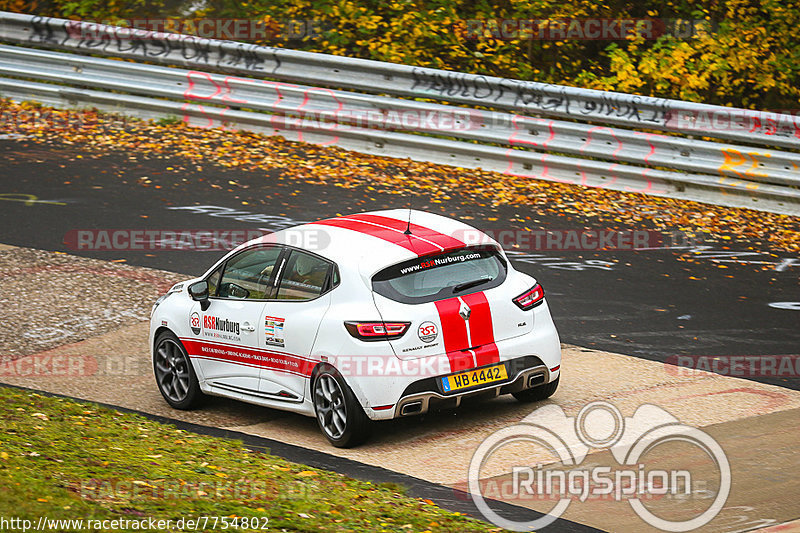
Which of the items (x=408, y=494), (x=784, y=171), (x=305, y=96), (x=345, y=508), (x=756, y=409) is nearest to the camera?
(x=345, y=508)

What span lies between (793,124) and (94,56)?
11.6m

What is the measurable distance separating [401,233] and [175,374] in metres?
2.43

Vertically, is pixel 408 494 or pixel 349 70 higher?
pixel 349 70

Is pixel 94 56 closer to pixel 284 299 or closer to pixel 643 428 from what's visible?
pixel 284 299

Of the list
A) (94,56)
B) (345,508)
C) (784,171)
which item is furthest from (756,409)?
(94,56)

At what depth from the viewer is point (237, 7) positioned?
67.2 feet

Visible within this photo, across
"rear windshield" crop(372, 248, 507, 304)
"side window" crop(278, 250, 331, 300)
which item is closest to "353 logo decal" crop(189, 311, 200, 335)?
"side window" crop(278, 250, 331, 300)

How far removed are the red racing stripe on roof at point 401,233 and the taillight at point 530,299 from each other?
0.60 metres

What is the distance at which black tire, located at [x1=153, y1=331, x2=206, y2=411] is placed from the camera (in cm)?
922

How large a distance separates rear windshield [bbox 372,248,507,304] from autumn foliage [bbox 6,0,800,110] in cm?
997

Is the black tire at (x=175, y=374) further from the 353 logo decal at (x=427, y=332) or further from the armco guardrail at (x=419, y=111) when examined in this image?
the armco guardrail at (x=419, y=111)

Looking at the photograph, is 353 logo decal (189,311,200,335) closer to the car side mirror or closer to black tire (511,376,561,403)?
the car side mirror

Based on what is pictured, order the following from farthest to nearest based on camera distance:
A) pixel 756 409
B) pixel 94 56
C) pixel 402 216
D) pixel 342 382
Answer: pixel 94 56 → pixel 402 216 → pixel 756 409 → pixel 342 382

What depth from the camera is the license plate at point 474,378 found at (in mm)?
7855
